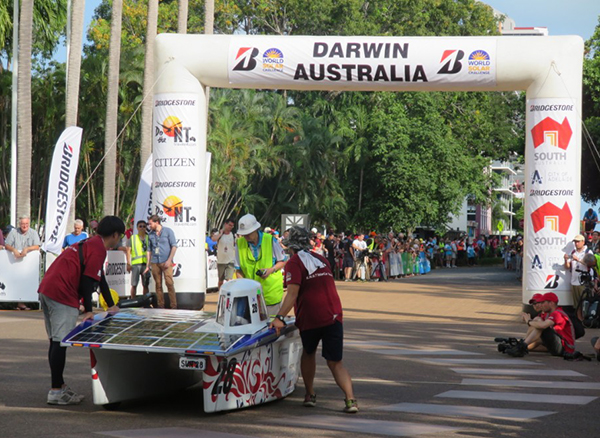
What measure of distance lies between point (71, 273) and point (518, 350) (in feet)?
22.5

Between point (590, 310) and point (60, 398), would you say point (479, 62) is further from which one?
point (60, 398)

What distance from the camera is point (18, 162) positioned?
84.2ft

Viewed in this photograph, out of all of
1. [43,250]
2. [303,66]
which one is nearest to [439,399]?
[303,66]

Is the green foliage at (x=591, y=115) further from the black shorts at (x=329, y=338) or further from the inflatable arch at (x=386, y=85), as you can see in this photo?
the black shorts at (x=329, y=338)

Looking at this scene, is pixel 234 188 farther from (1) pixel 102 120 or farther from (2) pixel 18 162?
(2) pixel 18 162

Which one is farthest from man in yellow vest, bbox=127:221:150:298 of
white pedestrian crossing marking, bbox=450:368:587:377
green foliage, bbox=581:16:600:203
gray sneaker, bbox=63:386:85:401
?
green foliage, bbox=581:16:600:203

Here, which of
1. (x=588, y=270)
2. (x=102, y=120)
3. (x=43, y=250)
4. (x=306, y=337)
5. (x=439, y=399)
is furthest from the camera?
(x=102, y=120)

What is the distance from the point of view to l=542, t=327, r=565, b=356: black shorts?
43.7 feet

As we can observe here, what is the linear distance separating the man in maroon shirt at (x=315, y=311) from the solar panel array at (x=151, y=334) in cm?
65

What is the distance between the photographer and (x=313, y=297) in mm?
8812

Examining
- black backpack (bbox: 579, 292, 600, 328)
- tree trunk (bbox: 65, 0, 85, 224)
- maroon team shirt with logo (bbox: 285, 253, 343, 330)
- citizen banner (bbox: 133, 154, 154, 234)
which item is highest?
tree trunk (bbox: 65, 0, 85, 224)

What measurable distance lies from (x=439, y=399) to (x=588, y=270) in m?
9.18

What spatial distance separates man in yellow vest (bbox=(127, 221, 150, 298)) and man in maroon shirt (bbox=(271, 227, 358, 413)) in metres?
10.2

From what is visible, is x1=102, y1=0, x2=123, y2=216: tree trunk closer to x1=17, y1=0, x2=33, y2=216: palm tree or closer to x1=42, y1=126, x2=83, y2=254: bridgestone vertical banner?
x1=17, y1=0, x2=33, y2=216: palm tree
